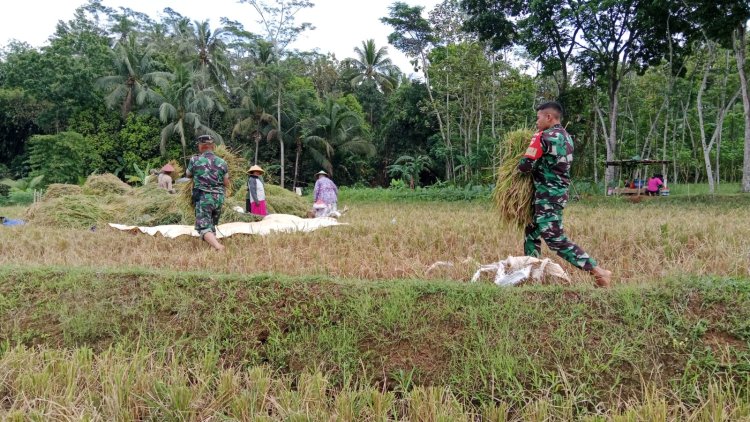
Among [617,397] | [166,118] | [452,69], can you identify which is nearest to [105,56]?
[166,118]

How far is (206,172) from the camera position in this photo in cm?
580

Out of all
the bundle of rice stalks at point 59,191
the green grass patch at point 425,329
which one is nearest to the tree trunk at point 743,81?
the green grass patch at point 425,329

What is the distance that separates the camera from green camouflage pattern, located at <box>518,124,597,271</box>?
3.80m

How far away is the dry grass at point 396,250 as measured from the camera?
4.19 meters

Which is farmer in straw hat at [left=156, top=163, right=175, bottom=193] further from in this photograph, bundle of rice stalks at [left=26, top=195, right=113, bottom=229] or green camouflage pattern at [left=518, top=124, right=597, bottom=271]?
green camouflage pattern at [left=518, top=124, right=597, bottom=271]

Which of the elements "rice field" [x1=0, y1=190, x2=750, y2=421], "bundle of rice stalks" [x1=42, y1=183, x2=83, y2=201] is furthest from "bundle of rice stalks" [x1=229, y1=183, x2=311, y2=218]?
"rice field" [x1=0, y1=190, x2=750, y2=421]

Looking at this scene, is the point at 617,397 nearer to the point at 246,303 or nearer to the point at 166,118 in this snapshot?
the point at 246,303

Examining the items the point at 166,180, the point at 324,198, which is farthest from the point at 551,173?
the point at 166,180

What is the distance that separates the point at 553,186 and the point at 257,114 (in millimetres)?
22985

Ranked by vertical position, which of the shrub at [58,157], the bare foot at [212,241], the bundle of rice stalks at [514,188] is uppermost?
the shrub at [58,157]

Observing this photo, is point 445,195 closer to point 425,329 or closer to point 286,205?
point 286,205

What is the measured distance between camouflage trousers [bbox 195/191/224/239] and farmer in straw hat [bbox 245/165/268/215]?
1.64m

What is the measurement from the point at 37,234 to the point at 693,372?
7538 millimetres

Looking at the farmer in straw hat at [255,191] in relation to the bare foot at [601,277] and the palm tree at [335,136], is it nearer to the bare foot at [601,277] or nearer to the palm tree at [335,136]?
the bare foot at [601,277]
